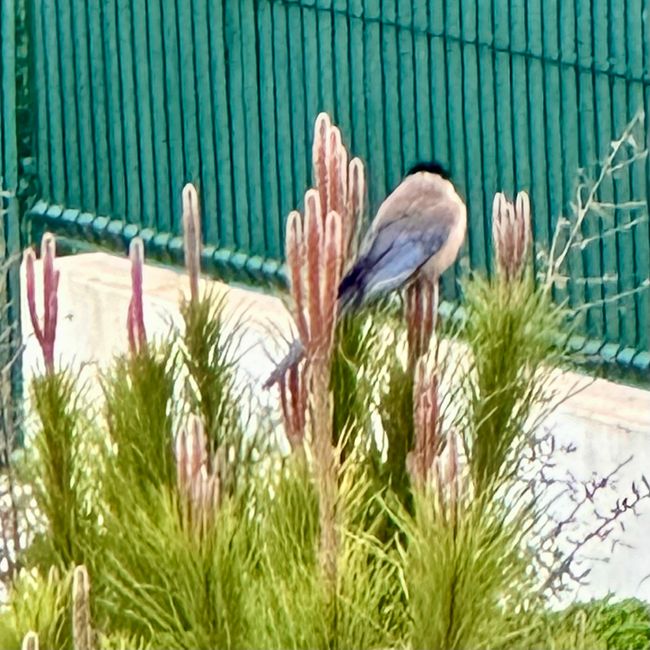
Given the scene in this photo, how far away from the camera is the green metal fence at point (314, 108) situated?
829 centimetres

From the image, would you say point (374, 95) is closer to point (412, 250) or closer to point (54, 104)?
point (54, 104)

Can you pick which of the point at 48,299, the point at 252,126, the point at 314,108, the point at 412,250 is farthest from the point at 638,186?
the point at 48,299

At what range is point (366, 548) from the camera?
421 cm

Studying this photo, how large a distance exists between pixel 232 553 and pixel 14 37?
6881mm

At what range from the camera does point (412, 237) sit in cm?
619

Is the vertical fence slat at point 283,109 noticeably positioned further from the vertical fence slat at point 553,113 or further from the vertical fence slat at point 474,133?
the vertical fence slat at point 553,113

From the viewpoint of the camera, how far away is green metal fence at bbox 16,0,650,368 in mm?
8289

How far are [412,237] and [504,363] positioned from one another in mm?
1663

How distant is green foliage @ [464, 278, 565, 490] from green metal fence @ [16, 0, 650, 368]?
363 cm

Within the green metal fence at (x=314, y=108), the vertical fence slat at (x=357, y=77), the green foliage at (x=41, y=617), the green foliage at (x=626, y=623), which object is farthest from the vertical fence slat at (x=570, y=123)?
the green foliage at (x=41, y=617)

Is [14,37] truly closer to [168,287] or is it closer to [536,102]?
[168,287]

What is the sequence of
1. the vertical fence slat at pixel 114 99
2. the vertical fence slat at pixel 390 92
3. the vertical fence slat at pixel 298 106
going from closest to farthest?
1. the vertical fence slat at pixel 390 92
2. the vertical fence slat at pixel 298 106
3. the vertical fence slat at pixel 114 99

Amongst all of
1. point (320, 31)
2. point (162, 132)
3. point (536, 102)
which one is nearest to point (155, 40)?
point (162, 132)

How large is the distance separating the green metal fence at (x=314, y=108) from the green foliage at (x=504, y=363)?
11.9 ft
